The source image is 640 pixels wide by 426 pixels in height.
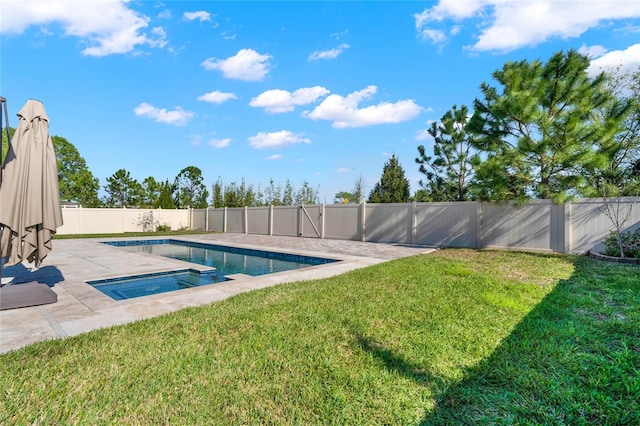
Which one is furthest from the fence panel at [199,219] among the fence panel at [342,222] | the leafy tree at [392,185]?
the leafy tree at [392,185]

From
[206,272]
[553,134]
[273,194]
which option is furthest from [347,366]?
[273,194]

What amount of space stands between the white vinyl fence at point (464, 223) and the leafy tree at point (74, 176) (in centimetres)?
2444

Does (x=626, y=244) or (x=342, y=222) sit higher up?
(x=342, y=222)

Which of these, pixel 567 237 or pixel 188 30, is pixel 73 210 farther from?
pixel 567 237

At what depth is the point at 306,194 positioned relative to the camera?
76.5ft

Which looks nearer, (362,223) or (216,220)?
(362,223)

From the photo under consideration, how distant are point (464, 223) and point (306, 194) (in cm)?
1364

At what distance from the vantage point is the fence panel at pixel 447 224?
11.2 metres

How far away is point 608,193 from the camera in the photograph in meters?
8.67

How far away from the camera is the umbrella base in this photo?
3947 millimetres

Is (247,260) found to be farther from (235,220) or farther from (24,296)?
(235,220)

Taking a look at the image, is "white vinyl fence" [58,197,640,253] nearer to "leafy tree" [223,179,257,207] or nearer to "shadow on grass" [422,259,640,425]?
"leafy tree" [223,179,257,207]

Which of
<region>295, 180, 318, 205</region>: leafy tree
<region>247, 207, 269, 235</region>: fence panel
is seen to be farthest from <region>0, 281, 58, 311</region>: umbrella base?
<region>295, 180, 318, 205</region>: leafy tree

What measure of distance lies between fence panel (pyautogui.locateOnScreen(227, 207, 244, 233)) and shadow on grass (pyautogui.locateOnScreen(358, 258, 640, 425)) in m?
18.0
